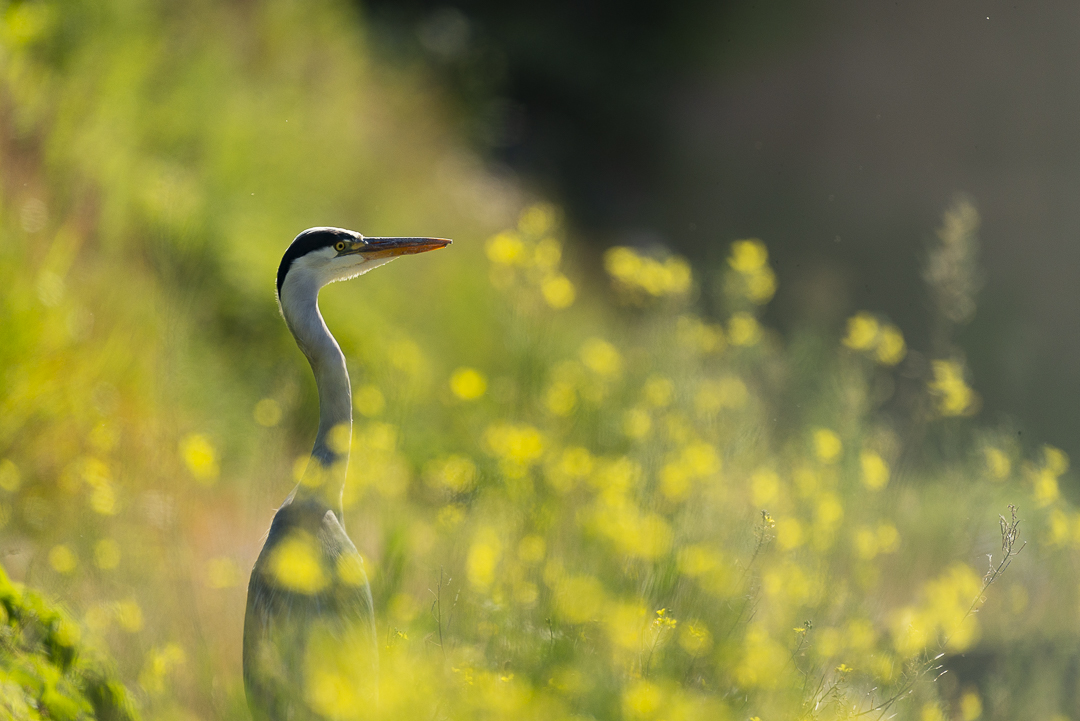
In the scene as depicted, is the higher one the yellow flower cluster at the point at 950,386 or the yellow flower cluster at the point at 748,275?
the yellow flower cluster at the point at 748,275

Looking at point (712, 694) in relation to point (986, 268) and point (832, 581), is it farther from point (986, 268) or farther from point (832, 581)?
point (986, 268)

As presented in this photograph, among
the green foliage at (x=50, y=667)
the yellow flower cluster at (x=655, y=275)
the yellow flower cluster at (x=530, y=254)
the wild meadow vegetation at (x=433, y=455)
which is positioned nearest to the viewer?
the green foliage at (x=50, y=667)

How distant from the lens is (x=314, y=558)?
5.51 ft

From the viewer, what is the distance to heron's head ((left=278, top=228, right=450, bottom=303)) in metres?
2.15

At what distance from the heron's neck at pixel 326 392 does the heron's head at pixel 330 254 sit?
26 mm

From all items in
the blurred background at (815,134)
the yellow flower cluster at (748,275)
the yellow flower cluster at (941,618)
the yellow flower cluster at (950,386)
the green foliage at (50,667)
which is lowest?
the yellow flower cluster at (941,618)

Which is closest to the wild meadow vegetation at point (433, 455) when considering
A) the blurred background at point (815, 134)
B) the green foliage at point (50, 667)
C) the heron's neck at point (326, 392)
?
the green foliage at point (50, 667)

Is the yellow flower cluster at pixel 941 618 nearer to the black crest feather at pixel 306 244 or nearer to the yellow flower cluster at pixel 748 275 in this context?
the yellow flower cluster at pixel 748 275

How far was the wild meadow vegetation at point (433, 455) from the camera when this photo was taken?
5.62 ft

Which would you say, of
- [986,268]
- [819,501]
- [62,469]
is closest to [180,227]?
[62,469]

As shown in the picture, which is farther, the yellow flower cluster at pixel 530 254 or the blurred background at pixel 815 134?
the blurred background at pixel 815 134

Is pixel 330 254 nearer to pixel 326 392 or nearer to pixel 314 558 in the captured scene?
pixel 326 392

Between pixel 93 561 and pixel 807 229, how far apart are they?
28.6ft

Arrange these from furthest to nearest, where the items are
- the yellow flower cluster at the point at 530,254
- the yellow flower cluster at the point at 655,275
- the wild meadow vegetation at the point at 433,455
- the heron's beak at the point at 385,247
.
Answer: the yellow flower cluster at the point at 655,275 → the yellow flower cluster at the point at 530,254 → the heron's beak at the point at 385,247 → the wild meadow vegetation at the point at 433,455
